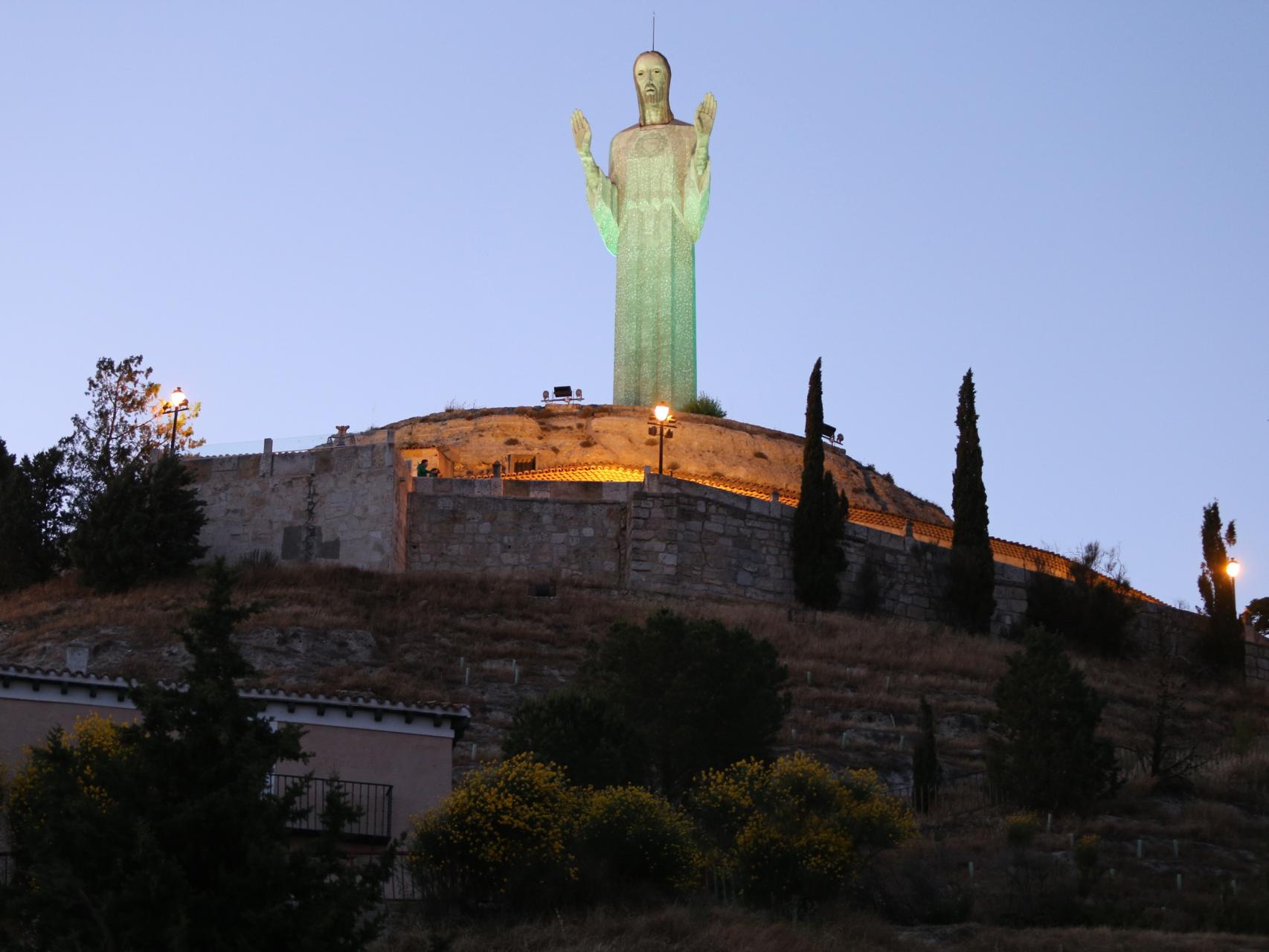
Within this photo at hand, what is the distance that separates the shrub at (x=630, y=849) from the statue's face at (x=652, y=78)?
1275 inches

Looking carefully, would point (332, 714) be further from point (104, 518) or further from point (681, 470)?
point (681, 470)

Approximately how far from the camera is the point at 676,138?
48844 millimetres

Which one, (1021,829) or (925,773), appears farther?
Result: (925,773)

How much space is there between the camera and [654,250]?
157ft

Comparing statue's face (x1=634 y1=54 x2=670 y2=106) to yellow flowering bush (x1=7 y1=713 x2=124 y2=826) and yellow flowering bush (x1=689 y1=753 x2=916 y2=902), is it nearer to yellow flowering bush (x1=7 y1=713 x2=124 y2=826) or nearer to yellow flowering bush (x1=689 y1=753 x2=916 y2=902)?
yellow flowering bush (x1=689 y1=753 x2=916 y2=902)

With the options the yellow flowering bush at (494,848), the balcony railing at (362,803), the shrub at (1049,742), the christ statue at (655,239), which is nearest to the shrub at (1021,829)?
the shrub at (1049,742)

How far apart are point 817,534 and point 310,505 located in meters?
9.11

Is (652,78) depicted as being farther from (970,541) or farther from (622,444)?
(970,541)

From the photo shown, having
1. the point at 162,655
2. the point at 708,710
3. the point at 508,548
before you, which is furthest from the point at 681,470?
the point at 708,710

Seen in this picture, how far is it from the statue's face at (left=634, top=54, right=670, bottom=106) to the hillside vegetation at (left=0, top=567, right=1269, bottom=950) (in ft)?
60.1

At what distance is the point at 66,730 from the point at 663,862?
6.01m

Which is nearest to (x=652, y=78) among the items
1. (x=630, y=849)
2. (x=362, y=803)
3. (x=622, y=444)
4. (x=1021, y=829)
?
(x=622, y=444)

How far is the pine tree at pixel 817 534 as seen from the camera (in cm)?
3597

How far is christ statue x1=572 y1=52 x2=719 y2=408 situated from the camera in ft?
157
